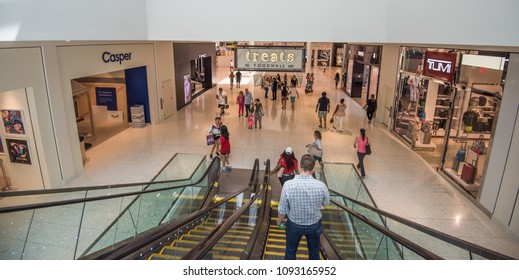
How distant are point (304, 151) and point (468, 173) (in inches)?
179

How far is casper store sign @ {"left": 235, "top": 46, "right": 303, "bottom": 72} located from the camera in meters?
8.39

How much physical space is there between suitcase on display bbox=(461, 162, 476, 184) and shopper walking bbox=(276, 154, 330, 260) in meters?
6.72

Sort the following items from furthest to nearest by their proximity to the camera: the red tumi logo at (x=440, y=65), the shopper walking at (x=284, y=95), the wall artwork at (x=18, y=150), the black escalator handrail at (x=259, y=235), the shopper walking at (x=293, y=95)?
the shopper walking at (x=293, y=95) → the shopper walking at (x=284, y=95) → the red tumi logo at (x=440, y=65) → the wall artwork at (x=18, y=150) → the black escalator handrail at (x=259, y=235)

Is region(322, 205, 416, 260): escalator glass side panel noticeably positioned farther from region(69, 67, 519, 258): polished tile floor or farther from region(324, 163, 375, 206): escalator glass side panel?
region(69, 67, 519, 258): polished tile floor

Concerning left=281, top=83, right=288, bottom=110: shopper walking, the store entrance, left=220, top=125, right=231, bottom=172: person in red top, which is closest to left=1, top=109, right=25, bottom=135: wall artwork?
left=220, top=125, right=231, bottom=172: person in red top

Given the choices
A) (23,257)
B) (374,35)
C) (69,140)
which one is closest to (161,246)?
(23,257)

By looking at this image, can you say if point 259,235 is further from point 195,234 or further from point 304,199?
point 304,199

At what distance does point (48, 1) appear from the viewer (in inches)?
180

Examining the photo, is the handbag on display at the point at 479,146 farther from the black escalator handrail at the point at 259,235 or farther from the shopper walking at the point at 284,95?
the shopper walking at the point at 284,95

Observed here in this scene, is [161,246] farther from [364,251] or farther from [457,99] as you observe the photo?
[457,99]

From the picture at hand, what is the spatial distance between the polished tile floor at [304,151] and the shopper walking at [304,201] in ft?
14.8

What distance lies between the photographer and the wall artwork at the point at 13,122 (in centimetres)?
750

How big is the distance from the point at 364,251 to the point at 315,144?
411 centimetres

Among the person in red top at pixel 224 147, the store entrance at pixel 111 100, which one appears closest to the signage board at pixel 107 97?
the store entrance at pixel 111 100
